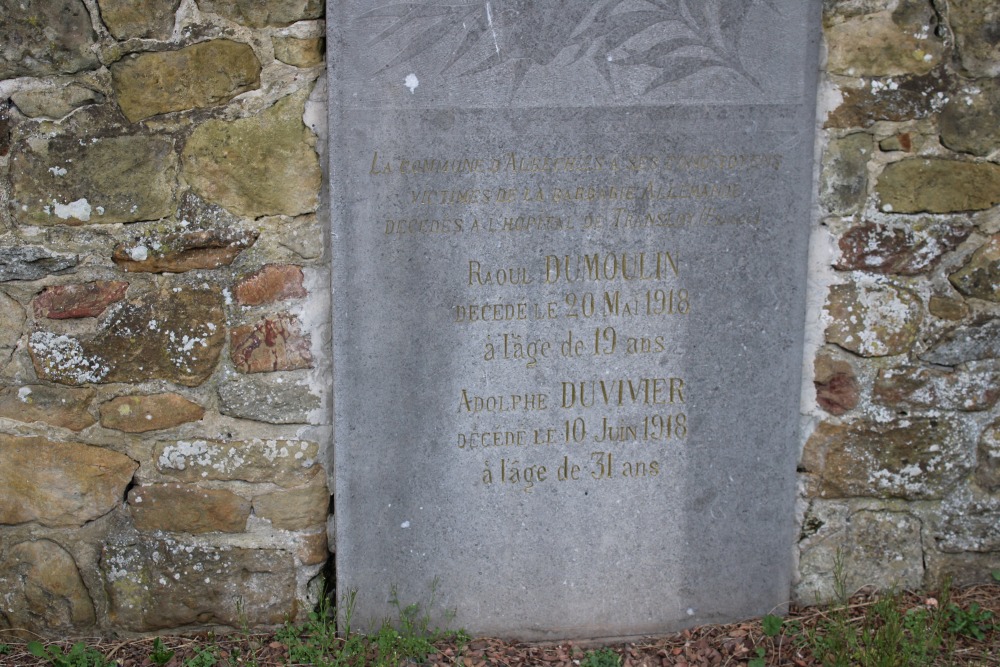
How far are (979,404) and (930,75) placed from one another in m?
1.04

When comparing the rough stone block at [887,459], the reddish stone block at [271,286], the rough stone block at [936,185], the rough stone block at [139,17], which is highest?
the rough stone block at [139,17]

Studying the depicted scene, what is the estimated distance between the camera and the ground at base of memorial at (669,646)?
8.13ft

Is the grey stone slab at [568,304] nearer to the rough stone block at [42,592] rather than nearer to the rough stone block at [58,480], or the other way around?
the rough stone block at [58,480]

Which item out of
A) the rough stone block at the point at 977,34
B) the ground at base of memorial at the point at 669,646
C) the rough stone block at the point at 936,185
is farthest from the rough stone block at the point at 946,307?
the ground at base of memorial at the point at 669,646

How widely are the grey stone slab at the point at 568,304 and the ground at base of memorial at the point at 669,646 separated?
0.29ft

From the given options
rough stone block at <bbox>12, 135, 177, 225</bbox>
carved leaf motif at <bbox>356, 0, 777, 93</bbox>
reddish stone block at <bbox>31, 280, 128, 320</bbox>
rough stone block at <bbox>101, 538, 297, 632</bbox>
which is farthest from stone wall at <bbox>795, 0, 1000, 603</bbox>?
reddish stone block at <bbox>31, 280, 128, 320</bbox>

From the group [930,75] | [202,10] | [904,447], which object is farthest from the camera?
[904,447]

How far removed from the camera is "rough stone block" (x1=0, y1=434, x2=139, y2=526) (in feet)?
8.27

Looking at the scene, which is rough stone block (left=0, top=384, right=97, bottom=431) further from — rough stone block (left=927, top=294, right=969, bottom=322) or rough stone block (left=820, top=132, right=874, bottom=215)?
rough stone block (left=927, top=294, right=969, bottom=322)

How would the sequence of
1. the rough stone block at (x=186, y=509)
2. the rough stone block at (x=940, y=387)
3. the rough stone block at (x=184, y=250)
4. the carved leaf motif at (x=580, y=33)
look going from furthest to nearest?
the rough stone block at (x=940, y=387) < the rough stone block at (x=186, y=509) < the rough stone block at (x=184, y=250) < the carved leaf motif at (x=580, y=33)

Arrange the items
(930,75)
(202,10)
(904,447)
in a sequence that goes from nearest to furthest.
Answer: (202,10) → (930,75) → (904,447)

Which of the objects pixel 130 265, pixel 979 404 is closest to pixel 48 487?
pixel 130 265

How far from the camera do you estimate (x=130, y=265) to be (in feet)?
8.04

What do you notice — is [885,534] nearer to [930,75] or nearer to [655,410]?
[655,410]
